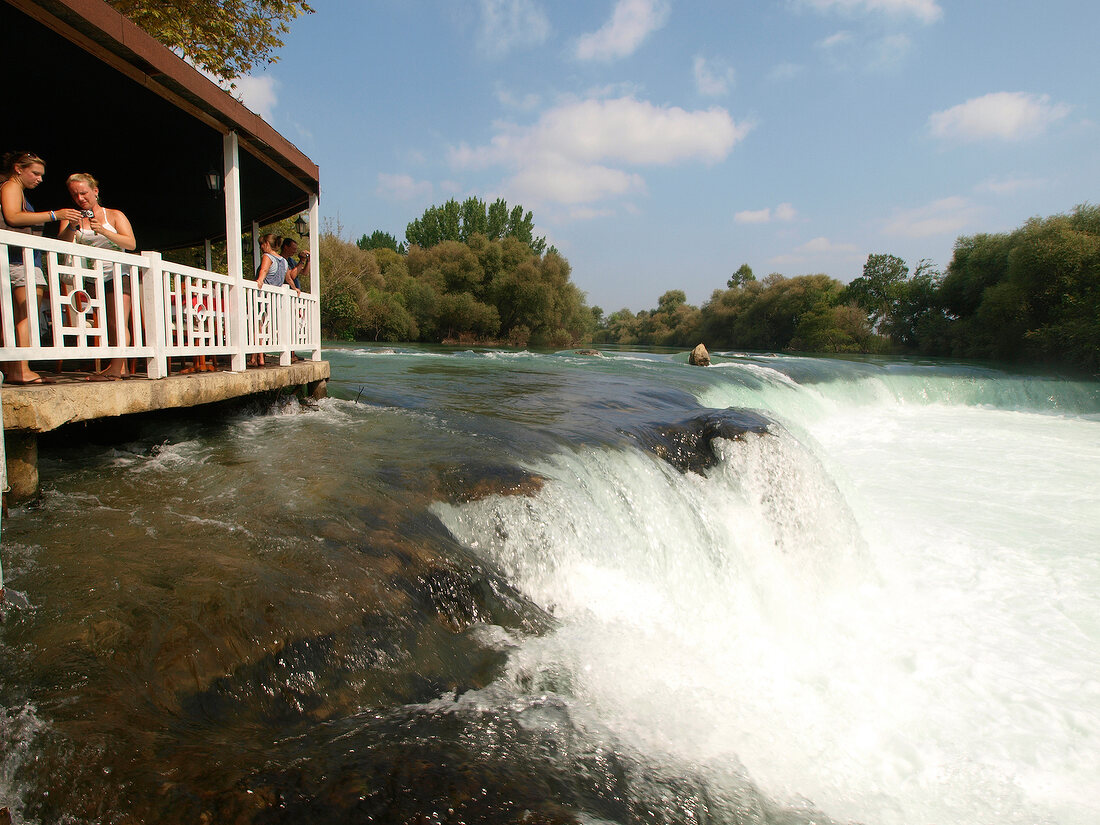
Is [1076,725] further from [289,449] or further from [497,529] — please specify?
[289,449]

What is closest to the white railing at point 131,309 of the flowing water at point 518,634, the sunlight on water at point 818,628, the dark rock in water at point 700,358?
the flowing water at point 518,634

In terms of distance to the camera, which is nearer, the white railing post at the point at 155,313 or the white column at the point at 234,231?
the white railing post at the point at 155,313

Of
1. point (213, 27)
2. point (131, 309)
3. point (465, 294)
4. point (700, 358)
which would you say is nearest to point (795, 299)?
point (465, 294)

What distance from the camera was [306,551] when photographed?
11.4ft

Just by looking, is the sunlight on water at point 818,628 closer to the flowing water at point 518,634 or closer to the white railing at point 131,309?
the flowing water at point 518,634

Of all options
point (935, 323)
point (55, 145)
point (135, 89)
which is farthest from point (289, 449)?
point (935, 323)

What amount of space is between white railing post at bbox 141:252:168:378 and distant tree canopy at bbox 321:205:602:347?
37.5 metres

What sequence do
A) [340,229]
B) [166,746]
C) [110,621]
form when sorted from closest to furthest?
1. [166,746]
2. [110,621]
3. [340,229]

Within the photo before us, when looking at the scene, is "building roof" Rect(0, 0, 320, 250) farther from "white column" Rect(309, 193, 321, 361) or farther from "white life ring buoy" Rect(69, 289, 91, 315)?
"white life ring buoy" Rect(69, 289, 91, 315)

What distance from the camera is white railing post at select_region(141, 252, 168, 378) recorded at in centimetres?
471

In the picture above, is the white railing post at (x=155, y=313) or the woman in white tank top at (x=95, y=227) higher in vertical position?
the woman in white tank top at (x=95, y=227)

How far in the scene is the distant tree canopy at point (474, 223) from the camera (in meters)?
67.8

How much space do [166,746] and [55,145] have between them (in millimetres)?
8707

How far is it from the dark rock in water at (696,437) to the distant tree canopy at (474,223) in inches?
2372
